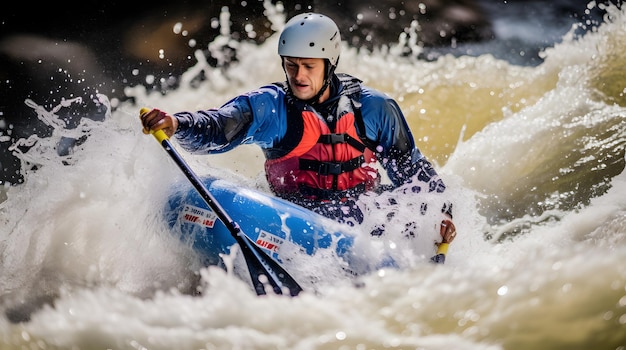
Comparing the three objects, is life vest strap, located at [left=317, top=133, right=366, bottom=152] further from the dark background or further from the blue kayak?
the dark background

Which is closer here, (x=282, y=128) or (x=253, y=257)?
(x=253, y=257)

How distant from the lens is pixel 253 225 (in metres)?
2.80

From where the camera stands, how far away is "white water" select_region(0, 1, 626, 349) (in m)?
2.43

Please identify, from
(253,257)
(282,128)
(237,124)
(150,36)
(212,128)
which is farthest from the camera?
(150,36)

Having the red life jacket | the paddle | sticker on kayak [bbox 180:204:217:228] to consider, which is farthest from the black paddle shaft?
the red life jacket

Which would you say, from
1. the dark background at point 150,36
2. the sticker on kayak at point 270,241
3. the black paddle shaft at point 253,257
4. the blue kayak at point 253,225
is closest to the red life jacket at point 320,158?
the blue kayak at point 253,225

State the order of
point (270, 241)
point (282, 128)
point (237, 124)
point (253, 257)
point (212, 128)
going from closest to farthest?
1. point (253, 257)
2. point (270, 241)
3. point (212, 128)
4. point (237, 124)
5. point (282, 128)

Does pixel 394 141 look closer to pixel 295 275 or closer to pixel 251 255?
pixel 295 275

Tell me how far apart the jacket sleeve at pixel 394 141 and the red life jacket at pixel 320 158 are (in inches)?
3.8

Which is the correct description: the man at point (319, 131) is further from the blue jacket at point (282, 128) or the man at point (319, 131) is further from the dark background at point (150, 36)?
the dark background at point (150, 36)

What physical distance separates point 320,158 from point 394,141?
40cm

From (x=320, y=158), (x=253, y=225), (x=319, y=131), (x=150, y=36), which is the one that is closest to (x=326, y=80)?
(x=319, y=131)

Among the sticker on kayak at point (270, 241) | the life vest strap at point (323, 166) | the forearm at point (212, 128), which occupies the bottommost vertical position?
the sticker on kayak at point (270, 241)

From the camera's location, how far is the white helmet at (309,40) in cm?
322
